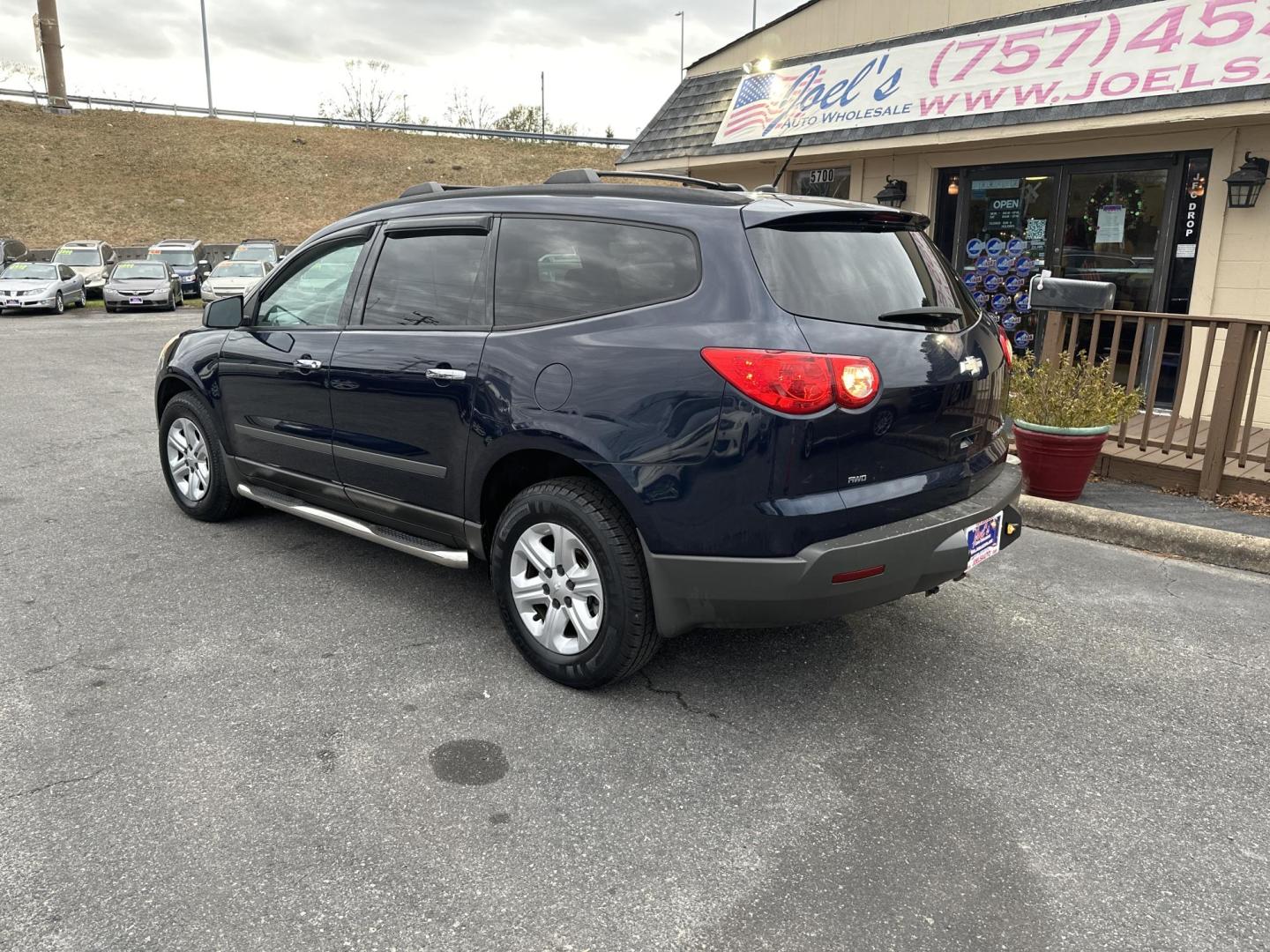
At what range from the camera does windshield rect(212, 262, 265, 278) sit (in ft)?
76.7

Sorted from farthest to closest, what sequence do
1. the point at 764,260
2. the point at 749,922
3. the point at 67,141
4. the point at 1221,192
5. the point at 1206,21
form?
the point at 67,141
the point at 1221,192
the point at 1206,21
the point at 764,260
the point at 749,922

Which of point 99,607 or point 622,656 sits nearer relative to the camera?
point 622,656

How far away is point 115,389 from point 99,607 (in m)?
7.52

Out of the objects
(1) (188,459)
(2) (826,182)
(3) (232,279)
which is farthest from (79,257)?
(1) (188,459)

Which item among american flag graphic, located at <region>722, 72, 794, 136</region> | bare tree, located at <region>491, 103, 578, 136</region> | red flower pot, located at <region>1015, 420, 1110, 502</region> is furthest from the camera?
bare tree, located at <region>491, 103, 578, 136</region>

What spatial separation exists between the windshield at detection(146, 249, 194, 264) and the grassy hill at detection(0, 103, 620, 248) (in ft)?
44.2

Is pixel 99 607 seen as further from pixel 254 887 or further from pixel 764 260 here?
pixel 764 260

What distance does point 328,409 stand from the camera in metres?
4.20

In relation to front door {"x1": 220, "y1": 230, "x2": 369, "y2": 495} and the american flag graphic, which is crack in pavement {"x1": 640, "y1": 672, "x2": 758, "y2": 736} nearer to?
front door {"x1": 220, "y1": 230, "x2": 369, "y2": 495}

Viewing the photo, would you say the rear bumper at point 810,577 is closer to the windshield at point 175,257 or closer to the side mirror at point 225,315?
the side mirror at point 225,315

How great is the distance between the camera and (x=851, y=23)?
1006 cm

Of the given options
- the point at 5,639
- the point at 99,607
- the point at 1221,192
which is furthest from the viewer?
the point at 1221,192

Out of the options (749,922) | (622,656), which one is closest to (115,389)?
(622,656)

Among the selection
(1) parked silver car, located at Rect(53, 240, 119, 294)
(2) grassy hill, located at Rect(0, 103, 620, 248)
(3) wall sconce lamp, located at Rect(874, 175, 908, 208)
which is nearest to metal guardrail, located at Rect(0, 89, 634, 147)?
(2) grassy hill, located at Rect(0, 103, 620, 248)
